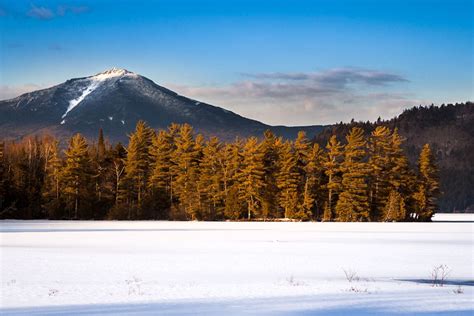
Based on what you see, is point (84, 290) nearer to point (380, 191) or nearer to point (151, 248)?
point (151, 248)

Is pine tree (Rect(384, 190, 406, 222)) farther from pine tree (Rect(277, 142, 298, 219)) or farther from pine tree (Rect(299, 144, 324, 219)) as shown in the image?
pine tree (Rect(277, 142, 298, 219))

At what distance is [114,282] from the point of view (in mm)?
18406

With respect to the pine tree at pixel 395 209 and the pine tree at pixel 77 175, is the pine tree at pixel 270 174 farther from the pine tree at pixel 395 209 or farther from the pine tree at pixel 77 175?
the pine tree at pixel 77 175

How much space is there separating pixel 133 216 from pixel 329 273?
61.5 meters

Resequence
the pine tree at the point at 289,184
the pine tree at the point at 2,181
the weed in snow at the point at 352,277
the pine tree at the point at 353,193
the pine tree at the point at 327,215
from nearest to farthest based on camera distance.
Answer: the weed in snow at the point at 352,277, the pine tree at the point at 353,193, the pine tree at the point at 289,184, the pine tree at the point at 327,215, the pine tree at the point at 2,181

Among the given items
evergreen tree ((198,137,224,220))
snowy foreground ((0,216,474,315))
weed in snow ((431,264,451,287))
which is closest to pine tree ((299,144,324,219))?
evergreen tree ((198,137,224,220))

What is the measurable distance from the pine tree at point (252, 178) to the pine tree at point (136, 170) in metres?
12.8

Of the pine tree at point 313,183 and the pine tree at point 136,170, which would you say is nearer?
Answer: the pine tree at point 313,183

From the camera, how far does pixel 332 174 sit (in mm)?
78625

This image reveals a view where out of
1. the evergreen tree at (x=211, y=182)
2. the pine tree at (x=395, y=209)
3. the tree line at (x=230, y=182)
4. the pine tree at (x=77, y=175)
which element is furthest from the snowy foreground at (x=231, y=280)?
the pine tree at (x=77, y=175)

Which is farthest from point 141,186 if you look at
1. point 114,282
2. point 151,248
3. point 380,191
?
point 114,282

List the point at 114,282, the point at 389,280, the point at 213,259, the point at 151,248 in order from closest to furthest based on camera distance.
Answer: the point at 114,282 → the point at 389,280 → the point at 213,259 → the point at 151,248

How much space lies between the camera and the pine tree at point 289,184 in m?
77.2

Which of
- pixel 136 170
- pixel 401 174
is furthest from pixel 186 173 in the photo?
pixel 401 174
